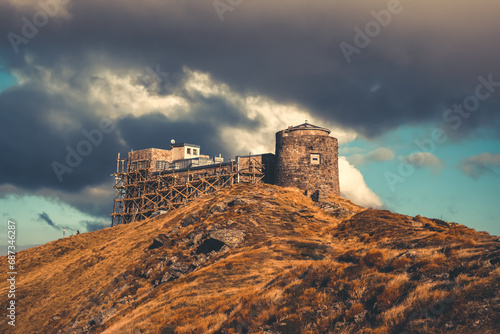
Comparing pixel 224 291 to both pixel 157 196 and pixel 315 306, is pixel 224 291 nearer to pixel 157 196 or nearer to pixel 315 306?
pixel 315 306

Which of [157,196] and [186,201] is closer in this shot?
[186,201]

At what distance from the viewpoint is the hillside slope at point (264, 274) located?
17.9m

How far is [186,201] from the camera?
68.5 metres

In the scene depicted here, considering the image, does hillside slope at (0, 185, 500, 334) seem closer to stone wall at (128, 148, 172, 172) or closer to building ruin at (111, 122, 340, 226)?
building ruin at (111, 122, 340, 226)

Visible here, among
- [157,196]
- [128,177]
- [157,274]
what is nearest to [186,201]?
[157,196]

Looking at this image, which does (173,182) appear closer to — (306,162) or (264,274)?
(306,162)

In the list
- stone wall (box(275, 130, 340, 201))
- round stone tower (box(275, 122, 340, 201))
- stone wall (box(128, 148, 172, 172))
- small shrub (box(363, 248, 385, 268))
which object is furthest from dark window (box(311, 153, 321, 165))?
small shrub (box(363, 248, 385, 268))

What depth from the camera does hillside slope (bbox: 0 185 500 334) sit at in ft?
58.7

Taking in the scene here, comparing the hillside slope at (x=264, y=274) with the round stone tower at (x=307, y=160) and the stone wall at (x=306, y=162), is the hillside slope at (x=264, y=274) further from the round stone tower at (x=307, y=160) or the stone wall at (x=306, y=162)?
the round stone tower at (x=307, y=160)

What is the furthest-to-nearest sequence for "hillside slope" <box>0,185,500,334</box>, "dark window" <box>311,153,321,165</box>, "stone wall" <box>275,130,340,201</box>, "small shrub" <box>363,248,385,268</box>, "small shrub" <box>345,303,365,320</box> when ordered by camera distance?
"dark window" <box>311,153,321,165</box> < "stone wall" <box>275,130,340,201</box> < "small shrub" <box>363,248,385,268</box> < "small shrub" <box>345,303,365,320</box> < "hillside slope" <box>0,185,500,334</box>

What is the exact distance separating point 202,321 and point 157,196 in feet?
170

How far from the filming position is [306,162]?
61.3 meters

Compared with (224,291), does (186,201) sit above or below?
above

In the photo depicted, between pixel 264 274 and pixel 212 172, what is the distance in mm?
39087
